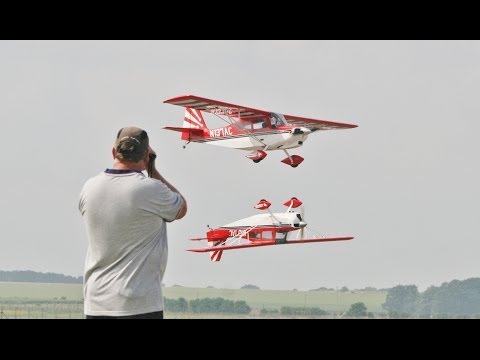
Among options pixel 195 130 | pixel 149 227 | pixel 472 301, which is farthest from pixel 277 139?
pixel 472 301

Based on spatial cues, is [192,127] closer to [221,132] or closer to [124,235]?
[221,132]

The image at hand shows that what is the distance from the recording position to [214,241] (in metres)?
46.0

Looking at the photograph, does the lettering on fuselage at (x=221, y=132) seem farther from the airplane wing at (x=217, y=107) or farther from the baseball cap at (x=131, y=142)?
the baseball cap at (x=131, y=142)

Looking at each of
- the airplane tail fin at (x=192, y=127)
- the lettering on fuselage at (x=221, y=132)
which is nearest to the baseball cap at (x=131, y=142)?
the lettering on fuselage at (x=221, y=132)

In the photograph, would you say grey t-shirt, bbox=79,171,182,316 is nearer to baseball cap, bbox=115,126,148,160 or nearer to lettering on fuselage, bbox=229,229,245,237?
baseball cap, bbox=115,126,148,160

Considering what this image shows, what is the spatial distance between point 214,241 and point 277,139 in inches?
279

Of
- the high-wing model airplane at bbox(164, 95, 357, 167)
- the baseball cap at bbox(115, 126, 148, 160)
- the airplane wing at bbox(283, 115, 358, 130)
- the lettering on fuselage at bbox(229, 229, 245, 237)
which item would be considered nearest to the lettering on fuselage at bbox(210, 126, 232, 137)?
the high-wing model airplane at bbox(164, 95, 357, 167)

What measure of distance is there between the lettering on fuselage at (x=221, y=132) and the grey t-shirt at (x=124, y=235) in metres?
35.7

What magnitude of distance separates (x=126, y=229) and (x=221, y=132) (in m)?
36.6

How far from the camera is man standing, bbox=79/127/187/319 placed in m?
7.14

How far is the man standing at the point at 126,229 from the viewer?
7.14 meters

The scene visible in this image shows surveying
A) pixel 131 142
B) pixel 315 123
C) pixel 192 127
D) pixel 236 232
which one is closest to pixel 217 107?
pixel 192 127

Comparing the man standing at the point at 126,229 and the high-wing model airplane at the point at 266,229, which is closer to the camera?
the man standing at the point at 126,229
